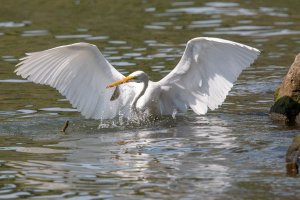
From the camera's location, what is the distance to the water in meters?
9.47

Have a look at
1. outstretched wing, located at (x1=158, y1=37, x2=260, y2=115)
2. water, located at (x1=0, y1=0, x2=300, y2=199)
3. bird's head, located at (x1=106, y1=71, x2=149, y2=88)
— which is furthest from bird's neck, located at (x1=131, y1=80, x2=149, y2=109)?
water, located at (x1=0, y1=0, x2=300, y2=199)

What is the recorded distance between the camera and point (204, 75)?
13156mm

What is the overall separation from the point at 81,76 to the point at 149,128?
1.34 m

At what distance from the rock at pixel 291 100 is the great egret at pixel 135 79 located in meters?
0.64

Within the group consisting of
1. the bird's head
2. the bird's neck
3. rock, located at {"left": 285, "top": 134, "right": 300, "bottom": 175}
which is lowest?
rock, located at {"left": 285, "top": 134, "right": 300, "bottom": 175}

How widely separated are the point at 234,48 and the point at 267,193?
13.6 ft

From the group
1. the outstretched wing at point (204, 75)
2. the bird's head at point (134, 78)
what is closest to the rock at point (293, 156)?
the outstretched wing at point (204, 75)

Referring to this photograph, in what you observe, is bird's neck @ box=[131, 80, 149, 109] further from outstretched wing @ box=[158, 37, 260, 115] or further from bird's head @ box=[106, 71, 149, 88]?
outstretched wing @ box=[158, 37, 260, 115]

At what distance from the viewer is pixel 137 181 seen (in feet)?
31.6

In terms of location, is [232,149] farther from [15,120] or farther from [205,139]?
[15,120]

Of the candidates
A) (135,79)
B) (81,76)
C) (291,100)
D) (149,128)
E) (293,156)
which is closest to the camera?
(293,156)

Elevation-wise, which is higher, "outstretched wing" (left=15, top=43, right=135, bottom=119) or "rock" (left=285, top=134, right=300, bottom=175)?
"outstretched wing" (left=15, top=43, right=135, bottom=119)

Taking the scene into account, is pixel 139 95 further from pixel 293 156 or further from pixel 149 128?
pixel 293 156

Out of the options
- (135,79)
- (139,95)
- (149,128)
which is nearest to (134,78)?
(135,79)
